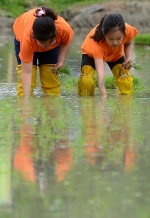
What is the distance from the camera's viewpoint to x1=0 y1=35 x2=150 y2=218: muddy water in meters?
2.97

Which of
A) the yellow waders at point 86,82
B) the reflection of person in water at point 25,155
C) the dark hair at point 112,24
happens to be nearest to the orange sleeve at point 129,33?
the dark hair at point 112,24

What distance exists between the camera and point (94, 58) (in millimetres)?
7449

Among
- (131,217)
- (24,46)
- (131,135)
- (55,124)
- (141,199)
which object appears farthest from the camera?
(24,46)

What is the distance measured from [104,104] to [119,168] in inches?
114

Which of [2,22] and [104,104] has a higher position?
[104,104]

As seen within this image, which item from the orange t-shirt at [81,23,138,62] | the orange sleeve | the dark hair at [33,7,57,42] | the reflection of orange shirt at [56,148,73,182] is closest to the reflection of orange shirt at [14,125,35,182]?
the reflection of orange shirt at [56,148,73,182]

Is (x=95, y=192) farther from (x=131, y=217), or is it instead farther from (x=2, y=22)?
(x=2, y=22)

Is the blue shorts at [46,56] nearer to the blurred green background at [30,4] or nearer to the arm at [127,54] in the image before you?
the arm at [127,54]

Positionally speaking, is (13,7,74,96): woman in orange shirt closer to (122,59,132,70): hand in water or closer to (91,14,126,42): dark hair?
(91,14,126,42): dark hair

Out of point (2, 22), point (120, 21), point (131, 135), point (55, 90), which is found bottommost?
point (2, 22)

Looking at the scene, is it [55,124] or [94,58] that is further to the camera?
[94,58]

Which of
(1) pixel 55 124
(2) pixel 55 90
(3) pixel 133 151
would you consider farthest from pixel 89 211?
(2) pixel 55 90

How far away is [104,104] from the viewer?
6488mm

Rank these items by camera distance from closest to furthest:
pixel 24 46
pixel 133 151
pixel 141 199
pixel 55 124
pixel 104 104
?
pixel 141 199
pixel 133 151
pixel 55 124
pixel 104 104
pixel 24 46
